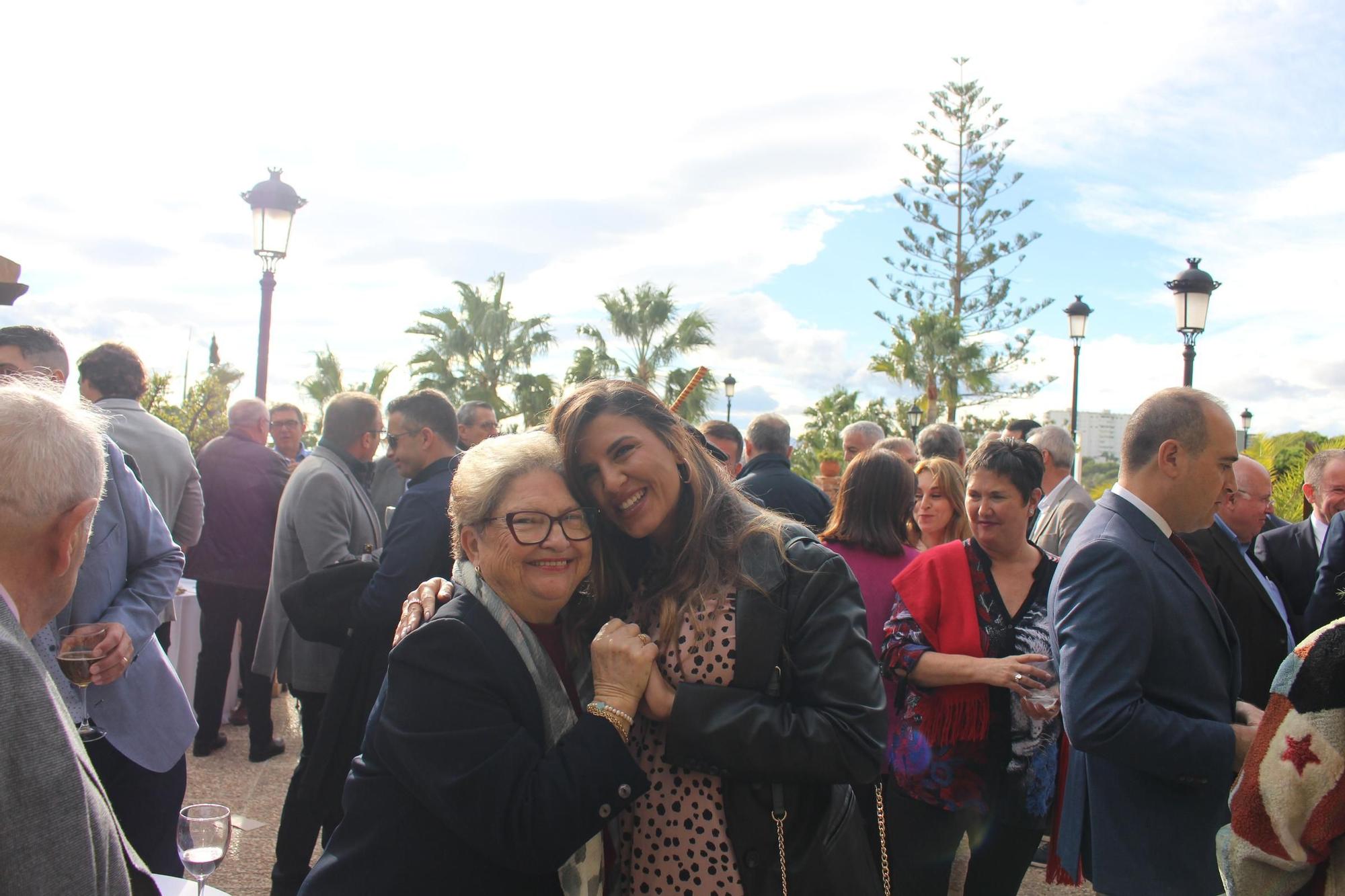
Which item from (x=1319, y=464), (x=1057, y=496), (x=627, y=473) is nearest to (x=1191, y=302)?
(x=1319, y=464)

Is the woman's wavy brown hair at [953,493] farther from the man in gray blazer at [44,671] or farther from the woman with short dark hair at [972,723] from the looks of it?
the man in gray blazer at [44,671]

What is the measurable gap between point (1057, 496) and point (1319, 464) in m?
1.79

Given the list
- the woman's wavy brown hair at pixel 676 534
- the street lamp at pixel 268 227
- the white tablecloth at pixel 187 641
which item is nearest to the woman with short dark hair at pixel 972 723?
the woman's wavy brown hair at pixel 676 534

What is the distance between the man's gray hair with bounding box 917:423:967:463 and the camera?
5.27 meters

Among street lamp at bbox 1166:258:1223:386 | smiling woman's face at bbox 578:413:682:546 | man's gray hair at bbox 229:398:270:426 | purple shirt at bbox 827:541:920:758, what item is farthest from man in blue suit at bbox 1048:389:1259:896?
street lamp at bbox 1166:258:1223:386

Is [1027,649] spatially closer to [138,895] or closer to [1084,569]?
[1084,569]

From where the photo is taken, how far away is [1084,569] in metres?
2.47

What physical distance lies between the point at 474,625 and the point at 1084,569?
1.73m

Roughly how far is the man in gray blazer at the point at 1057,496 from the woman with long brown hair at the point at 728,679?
11.4 feet

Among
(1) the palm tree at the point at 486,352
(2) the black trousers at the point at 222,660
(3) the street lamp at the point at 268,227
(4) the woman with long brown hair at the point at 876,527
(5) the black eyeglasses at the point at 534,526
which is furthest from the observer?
(1) the palm tree at the point at 486,352

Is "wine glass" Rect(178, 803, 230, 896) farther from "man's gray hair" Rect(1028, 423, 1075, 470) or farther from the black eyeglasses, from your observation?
"man's gray hair" Rect(1028, 423, 1075, 470)

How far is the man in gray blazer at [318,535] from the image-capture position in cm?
409

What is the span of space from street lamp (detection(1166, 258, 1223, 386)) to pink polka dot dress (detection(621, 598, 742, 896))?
35.4 feet

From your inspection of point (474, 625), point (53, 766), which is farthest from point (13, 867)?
point (474, 625)
